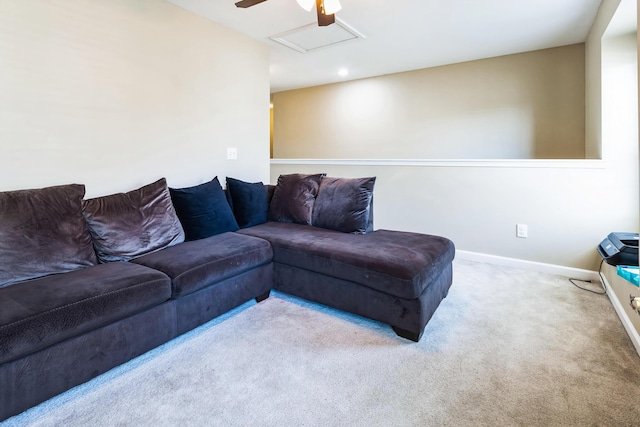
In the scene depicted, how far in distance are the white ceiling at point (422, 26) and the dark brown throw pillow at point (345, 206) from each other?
5.02 ft

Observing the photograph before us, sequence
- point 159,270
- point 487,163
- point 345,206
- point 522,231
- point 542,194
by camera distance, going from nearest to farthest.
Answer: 1. point 159,270
2. point 345,206
3. point 542,194
4. point 522,231
5. point 487,163

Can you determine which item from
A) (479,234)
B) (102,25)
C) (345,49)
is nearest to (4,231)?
(102,25)

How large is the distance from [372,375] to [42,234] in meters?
1.95

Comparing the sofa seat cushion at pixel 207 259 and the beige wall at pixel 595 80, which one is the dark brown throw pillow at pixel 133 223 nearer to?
the sofa seat cushion at pixel 207 259

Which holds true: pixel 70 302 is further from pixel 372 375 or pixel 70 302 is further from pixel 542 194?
pixel 542 194

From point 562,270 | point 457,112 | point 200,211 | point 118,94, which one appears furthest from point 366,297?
point 457,112

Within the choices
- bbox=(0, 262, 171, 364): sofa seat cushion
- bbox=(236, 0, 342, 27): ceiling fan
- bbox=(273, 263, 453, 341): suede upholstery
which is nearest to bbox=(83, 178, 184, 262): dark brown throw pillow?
bbox=(0, 262, 171, 364): sofa seat cushion

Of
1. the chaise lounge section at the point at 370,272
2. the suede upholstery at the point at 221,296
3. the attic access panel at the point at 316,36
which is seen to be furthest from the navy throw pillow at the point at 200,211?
the attic access panel at the point at 316,36

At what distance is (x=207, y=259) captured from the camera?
2.06m

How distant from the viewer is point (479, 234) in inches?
140

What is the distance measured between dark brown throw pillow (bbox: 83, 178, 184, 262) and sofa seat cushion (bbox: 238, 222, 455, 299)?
64cm

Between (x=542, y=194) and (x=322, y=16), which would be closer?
(x=322, y=16)

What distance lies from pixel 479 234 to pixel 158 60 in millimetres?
3534

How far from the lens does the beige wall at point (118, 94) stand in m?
→ 2.02
